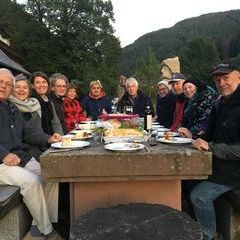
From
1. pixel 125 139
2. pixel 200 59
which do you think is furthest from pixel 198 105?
pixel 200 59

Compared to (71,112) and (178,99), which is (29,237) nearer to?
(178,99)

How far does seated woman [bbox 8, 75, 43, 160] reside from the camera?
459cm

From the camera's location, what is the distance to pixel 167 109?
7.90m

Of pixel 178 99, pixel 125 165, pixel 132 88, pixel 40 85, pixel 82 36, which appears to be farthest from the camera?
pixel 82 36

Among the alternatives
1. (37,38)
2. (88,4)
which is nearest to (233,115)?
(37,38)

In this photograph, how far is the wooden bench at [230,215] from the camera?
140 inches

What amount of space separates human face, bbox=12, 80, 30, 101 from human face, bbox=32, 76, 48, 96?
0.65 metres

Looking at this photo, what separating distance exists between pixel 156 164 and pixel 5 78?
70.4 inches

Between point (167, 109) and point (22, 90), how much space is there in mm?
3518

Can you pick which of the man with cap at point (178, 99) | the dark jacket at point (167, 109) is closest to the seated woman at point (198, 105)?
the man with cap at point (178, 99)

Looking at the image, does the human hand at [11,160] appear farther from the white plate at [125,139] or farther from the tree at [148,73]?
the tree at [148,73]

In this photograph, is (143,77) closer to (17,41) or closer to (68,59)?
(68,59)

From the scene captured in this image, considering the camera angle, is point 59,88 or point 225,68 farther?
point 59,88

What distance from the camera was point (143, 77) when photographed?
34.8m
